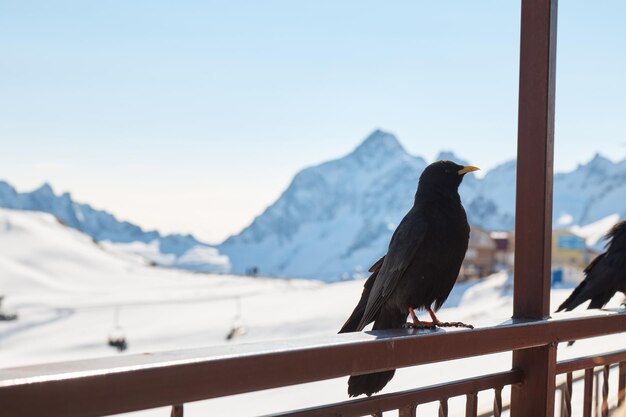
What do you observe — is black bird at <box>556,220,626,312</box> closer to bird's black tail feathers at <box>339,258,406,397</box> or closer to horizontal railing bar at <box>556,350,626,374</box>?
horizontal railing bar at <box>556,350,626,374</box>

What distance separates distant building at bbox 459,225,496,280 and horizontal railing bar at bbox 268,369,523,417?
3860 cm

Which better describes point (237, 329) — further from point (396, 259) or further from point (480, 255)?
point (396, 259)

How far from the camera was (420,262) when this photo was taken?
173cm

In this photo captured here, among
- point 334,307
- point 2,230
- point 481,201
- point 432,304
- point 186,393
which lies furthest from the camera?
point 481,201

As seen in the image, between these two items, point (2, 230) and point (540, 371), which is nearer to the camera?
point (540, 371)

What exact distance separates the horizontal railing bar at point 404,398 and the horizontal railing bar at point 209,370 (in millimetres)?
90

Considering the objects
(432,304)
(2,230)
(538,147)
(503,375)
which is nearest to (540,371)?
(503,375)

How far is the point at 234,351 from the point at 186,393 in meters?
Answer: 0.11

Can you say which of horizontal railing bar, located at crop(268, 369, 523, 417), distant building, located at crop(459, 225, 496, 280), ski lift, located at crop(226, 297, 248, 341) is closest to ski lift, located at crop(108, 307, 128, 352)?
ski lift, located at crop(226, 297, 248, 341)

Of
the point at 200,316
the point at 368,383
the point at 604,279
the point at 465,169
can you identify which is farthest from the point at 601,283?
the point at 200,316

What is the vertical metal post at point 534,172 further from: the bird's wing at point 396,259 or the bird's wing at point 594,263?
the bird's wing at point 594,263

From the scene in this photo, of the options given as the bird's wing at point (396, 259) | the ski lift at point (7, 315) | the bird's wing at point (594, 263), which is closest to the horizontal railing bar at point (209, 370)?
the bird's wing at point (396, 259)

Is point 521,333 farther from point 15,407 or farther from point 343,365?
point 15,407

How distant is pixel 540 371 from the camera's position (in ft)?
5.44
